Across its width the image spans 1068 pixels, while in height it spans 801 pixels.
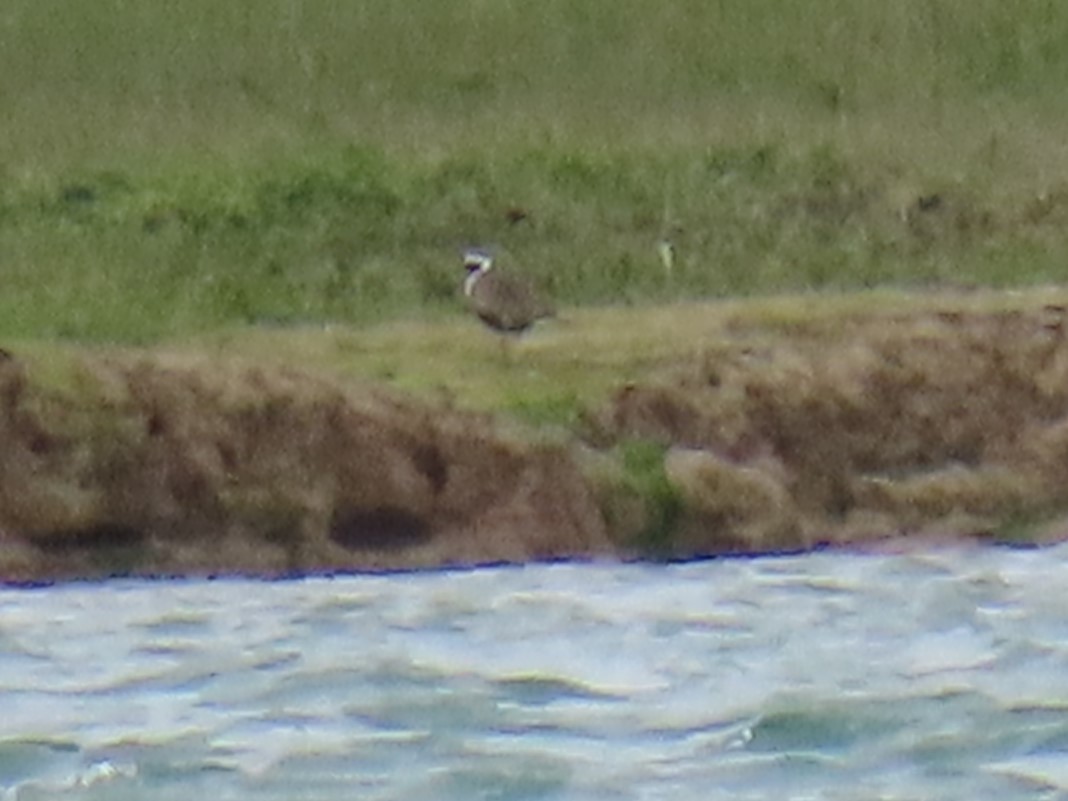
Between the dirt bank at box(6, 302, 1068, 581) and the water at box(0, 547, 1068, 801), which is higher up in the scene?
the dirt bank at box(6, 302, 1068, 581)

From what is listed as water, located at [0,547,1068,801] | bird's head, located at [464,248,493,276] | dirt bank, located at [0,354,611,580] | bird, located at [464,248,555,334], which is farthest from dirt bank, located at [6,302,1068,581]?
bird's head, located at [464,248,493,276]

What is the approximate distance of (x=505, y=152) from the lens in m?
7.91

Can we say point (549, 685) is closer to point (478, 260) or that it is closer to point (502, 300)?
point (502, 300)

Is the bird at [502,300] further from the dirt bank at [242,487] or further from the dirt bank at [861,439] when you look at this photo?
the dirt bank at [242,487]

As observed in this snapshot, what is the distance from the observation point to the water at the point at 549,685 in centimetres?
454

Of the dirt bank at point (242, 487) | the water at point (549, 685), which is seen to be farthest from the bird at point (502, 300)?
the water at point (549, 685)

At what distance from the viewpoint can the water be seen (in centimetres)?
454

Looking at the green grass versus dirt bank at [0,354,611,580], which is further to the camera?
the green grass

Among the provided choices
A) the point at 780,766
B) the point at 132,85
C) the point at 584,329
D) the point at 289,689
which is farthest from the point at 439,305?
the point at 780,766

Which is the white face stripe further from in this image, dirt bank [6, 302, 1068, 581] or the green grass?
dirt bank [6, 302, 1068, 581]

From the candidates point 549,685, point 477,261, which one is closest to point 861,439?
point 477,261

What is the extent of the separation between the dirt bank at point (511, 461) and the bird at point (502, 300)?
0.35m

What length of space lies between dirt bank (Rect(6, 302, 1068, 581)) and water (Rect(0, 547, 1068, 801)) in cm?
19

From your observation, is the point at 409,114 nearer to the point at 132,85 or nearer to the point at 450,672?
the point at 132,85
